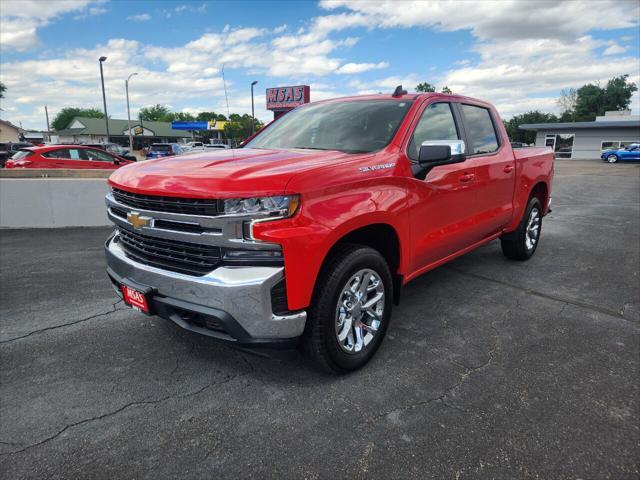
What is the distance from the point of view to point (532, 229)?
19.6 feet

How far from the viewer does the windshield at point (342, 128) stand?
3.44 meters

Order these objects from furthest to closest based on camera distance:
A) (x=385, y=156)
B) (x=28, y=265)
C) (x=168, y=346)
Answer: (x=28, y=265) → (x=168, y=346) → (x=385, y=156)

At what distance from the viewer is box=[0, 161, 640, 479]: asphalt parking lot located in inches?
88.4

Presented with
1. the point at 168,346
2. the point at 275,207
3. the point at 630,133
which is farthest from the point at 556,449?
the point at 630,133

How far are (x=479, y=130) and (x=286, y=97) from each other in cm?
2261

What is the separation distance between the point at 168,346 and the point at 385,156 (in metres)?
2.20

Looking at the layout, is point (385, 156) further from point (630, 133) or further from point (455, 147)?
point (630, 133)

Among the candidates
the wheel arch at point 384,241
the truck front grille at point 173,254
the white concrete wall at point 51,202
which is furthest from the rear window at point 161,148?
the wheel arch at point 384,241

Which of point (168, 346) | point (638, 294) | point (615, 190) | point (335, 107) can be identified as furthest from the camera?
point (615, 190)

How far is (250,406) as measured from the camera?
2.70m

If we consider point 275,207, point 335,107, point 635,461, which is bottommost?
point 635,461

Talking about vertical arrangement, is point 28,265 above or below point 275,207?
below

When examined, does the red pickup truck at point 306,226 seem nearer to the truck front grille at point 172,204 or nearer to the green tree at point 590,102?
the truck front grille at point 172,204

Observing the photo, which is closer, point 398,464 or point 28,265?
point 398,464
